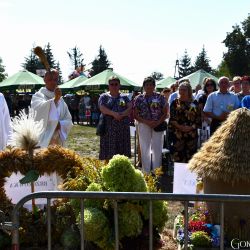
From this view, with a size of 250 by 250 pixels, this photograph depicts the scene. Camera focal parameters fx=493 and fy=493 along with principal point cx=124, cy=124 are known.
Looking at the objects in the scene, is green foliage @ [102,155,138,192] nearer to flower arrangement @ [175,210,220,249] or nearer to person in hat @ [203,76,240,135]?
flower arrangement @ [175,210,220,249]

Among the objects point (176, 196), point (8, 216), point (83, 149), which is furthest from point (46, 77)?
point (83, 149)

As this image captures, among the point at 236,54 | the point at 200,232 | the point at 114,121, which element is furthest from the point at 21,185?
the point at 236,54

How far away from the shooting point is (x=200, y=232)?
174 inches

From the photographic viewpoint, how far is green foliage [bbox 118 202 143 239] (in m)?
4.28

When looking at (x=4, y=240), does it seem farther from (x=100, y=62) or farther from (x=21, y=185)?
(x=100, y=62)

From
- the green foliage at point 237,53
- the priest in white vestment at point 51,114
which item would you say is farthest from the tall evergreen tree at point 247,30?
the priest in white vestment at point 51,114

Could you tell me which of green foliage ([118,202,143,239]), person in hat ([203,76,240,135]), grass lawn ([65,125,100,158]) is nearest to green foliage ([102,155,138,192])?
green foliage ([118,202,143,239])

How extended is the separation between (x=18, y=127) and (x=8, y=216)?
2.78 feet

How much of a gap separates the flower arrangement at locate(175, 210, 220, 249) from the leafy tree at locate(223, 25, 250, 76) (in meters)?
71.1

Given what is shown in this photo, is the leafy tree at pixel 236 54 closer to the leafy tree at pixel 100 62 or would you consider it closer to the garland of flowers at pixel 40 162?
the leafy tree at pixel 100 62

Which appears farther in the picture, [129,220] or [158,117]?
[158,117]

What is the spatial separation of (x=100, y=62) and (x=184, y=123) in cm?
6681

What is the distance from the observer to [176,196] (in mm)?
2855

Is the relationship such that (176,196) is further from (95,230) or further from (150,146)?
(150,146)
